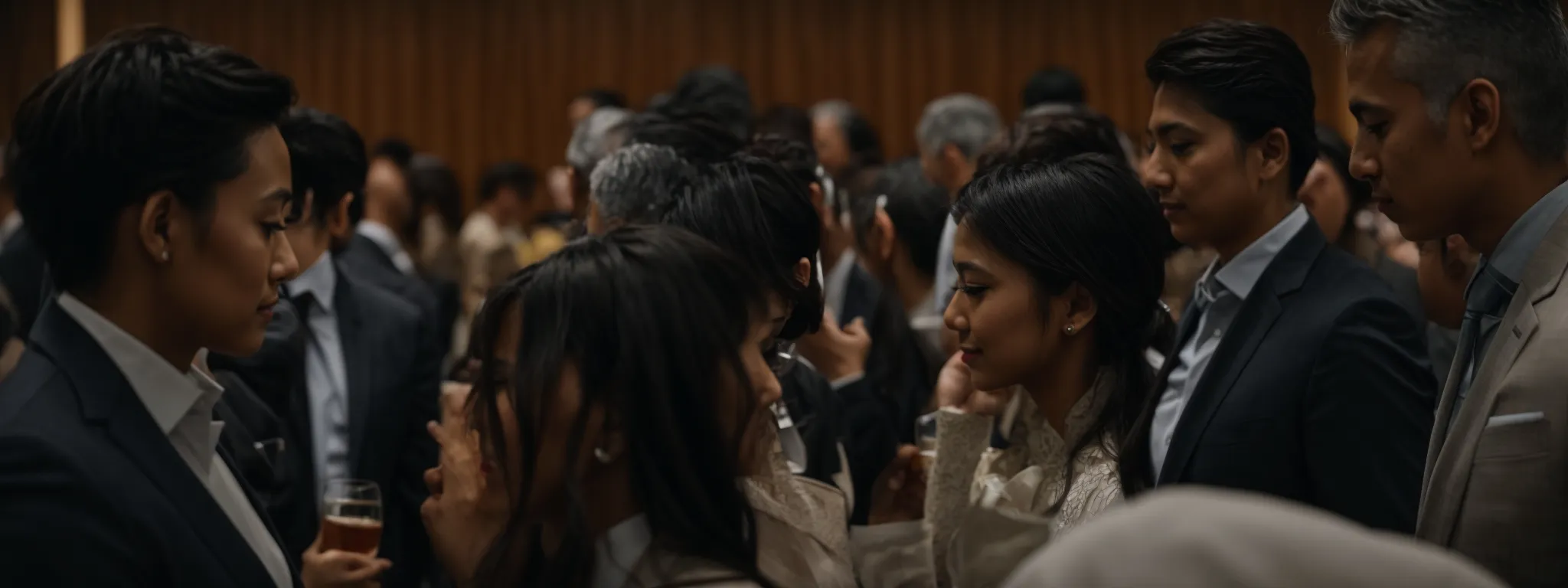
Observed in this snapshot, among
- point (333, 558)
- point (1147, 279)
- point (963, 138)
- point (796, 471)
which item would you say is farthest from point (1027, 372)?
point (963, 138)

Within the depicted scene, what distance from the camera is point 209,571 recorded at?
5.93 ft

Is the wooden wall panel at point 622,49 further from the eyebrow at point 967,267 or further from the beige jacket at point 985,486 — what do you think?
the eyebrow at point 967,267

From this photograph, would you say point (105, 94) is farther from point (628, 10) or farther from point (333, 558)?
point (628, 10)

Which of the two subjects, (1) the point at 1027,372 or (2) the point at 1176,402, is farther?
(2) the point at 1176,402

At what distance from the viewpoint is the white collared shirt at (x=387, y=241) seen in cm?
596

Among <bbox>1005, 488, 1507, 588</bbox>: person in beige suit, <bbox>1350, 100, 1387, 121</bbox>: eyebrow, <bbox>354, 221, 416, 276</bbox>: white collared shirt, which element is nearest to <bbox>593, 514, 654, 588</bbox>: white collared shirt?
<bbox>1005, 488, 1507, 588</bbox>: person in beige suit

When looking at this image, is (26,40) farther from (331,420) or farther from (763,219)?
(763,219)

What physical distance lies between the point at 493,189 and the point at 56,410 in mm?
8508

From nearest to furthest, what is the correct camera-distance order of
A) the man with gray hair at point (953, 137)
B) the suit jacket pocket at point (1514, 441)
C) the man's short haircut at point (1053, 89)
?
1. the suit jacket pocket at point (1514, 441)
2. the man with gray hair at point (953, 137)
3. the man's short haircut at point (1053, 89)

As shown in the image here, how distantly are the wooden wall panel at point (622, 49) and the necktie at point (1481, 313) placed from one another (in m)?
9.40

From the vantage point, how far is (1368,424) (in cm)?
254

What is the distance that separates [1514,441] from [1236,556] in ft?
3.91

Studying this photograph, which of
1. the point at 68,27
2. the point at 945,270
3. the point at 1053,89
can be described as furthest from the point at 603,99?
the point at 68,27

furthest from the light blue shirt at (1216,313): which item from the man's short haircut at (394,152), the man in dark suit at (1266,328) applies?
the man's short haircut at (394,152)
